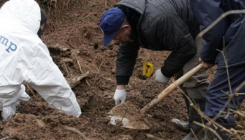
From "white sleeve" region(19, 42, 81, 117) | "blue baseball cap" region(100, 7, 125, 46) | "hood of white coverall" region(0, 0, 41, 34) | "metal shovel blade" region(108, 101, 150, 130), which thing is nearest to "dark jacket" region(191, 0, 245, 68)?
"blue baseball cap" region(100, 7, 125, 46)

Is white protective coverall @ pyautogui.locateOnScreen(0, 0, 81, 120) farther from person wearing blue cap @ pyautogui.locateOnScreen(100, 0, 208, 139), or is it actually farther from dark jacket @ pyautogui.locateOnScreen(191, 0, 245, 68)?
dark jacket @ pyautogui.locateOnScreen(191, 0, 245, 68)

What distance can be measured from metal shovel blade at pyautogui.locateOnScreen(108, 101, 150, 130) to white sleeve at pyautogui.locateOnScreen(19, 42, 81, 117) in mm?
513

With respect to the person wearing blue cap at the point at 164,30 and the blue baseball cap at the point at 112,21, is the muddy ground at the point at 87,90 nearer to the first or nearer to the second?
the person wearing blue cap at the point at 164,30

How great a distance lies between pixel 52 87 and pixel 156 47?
3.64 ft

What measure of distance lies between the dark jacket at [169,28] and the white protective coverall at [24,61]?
88 cm

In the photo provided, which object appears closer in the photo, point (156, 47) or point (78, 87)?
point (156, 47)

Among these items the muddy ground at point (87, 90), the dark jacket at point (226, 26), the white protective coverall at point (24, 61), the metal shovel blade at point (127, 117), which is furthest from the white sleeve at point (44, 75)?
the dark jacket at point (226, 26)

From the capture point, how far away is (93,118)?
13.4 feet

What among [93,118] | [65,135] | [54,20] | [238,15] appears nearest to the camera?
[238,15]

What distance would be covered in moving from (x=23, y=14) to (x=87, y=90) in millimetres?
1556

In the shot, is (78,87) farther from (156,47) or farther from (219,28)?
(219,28)

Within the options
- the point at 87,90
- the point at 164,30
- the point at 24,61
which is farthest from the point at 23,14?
the point at 87,90

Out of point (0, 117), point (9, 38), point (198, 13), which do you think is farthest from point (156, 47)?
point (0, 117)

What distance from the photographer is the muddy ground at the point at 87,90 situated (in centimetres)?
344
